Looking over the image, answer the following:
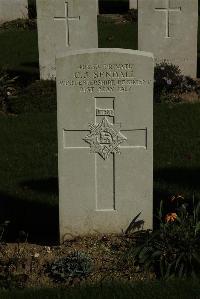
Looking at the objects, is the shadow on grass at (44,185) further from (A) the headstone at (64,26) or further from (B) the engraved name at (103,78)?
(A) the headstone at (64,26)

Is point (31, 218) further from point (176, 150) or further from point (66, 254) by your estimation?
point (176, 150)

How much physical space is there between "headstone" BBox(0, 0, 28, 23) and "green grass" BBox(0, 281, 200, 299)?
600 inches

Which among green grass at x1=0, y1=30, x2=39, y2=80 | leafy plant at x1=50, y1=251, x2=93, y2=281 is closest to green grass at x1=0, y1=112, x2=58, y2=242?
leafy plant at x1=50, y1=251, x2=93, y2=281

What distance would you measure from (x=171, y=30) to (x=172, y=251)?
7.41m

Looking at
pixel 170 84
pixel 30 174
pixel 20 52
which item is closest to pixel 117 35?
pixel 20 52

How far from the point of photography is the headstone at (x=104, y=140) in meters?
6.14

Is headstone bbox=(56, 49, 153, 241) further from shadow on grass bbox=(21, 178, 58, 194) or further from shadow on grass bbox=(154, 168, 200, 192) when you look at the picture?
shadow on grass bbox=(154, 168, 200, 192)

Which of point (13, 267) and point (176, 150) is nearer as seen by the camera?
point (13, 267)

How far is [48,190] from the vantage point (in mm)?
7977

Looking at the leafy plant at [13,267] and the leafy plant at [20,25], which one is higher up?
the leafy plant at [20,25]

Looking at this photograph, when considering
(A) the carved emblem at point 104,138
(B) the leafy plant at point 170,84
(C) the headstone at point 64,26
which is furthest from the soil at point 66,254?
(C) the headstone at point 64,26

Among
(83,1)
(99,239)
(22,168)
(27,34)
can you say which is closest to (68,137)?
(99,239)

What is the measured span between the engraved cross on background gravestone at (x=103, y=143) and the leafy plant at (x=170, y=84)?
5.39 metres

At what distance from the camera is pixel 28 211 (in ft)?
24.5
